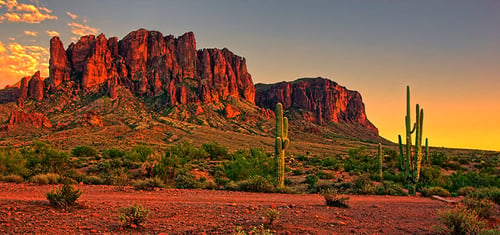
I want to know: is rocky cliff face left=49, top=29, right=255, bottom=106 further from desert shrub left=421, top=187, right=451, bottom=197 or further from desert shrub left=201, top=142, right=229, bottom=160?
desert shrub left=421, top=187, right=451, bottom=197

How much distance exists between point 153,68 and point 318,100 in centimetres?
8743

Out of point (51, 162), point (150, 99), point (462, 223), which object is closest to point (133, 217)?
point (462, 223)

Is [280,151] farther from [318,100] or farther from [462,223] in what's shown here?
[318,100]

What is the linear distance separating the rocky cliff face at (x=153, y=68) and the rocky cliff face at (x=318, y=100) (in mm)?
19682

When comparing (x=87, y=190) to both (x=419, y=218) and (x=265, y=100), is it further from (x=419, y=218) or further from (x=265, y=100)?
(x=265, y=100)

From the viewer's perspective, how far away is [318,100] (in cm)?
16275

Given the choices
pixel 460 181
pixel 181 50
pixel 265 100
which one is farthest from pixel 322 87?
pixel 460 181

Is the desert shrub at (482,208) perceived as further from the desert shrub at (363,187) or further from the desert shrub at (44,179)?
the desert shrub at (44,179)

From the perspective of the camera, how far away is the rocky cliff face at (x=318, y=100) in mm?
159375

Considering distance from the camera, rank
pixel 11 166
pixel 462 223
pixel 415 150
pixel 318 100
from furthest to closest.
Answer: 1. pixel 318 100
2. pixel 11 166
3. pixel 415 150
4. pixel 462 223

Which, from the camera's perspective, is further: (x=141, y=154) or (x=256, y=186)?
(x=141, y=154)

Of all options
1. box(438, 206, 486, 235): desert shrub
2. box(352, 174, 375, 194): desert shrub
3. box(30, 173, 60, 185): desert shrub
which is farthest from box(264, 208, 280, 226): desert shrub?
box(30, 173, 60, 185): desert shrub

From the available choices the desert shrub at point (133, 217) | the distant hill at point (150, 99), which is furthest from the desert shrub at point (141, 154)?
the distant hill at point (150, 99)

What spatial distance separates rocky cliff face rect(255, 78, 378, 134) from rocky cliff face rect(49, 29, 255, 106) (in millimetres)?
19682
